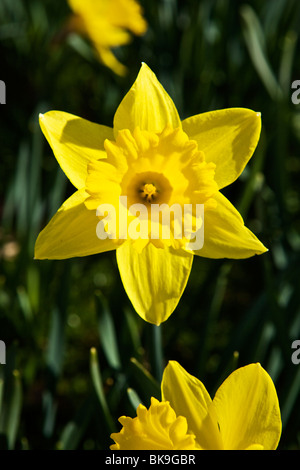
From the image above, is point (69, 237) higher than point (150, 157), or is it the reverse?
point (150, 157)

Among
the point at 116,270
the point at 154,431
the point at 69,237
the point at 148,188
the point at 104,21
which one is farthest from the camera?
the point at 104,21

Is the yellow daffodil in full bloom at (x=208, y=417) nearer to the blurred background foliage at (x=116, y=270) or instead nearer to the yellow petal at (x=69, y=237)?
the blurred background foliage at (x=116, y=270)

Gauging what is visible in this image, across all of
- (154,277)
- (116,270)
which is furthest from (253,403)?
(116,270)

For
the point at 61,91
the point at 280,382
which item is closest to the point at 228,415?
the point at 280,382

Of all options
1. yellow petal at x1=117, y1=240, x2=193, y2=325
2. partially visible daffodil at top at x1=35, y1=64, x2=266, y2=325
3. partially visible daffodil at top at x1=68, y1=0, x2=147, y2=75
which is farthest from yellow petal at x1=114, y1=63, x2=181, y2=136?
partially visible daffodil at top at x1=68, y1=0, x2=147, y2=75

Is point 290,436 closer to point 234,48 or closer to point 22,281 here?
point 22,281

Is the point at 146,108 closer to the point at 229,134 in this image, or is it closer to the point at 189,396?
the point at 229,134
